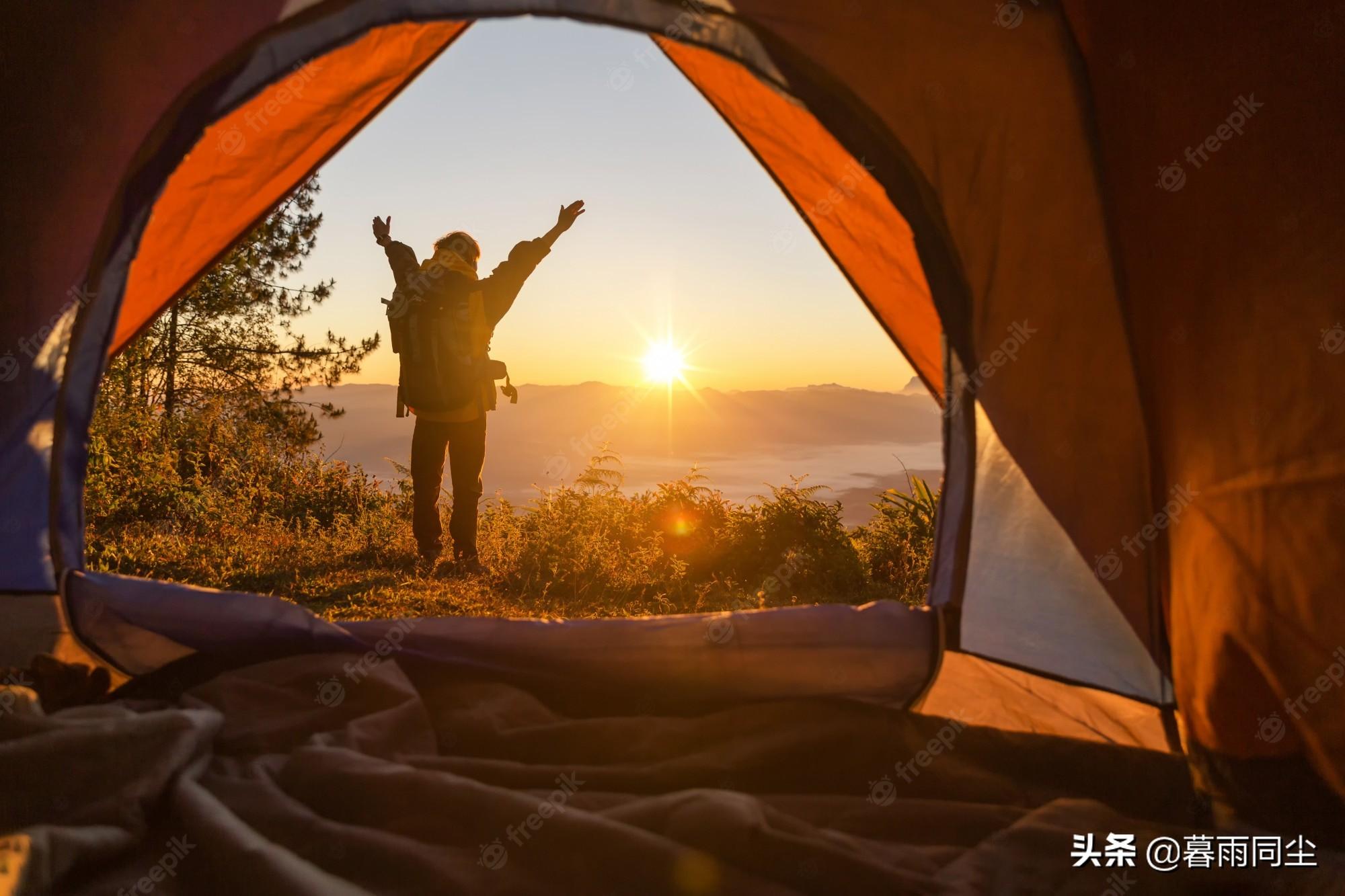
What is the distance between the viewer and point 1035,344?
2172 millimetres

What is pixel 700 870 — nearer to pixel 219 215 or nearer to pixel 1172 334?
pixel 1172 334

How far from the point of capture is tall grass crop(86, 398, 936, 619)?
4555 millimetres

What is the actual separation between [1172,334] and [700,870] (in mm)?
1571

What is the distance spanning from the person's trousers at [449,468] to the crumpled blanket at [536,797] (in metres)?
2.65

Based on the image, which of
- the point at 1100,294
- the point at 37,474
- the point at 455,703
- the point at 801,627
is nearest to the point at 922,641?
the point at 801,627
